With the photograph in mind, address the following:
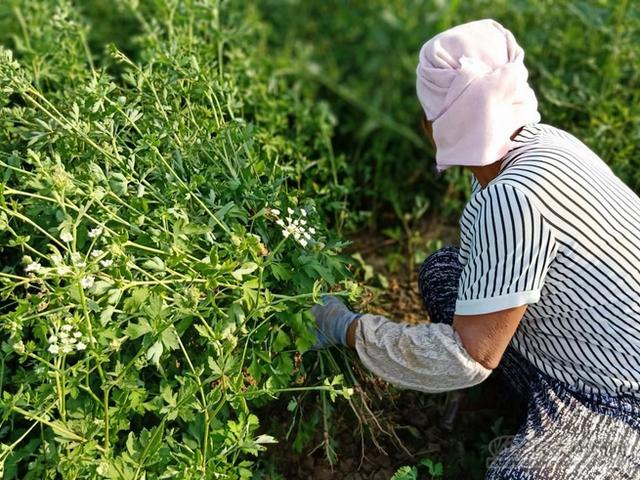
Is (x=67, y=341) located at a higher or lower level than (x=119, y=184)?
lower

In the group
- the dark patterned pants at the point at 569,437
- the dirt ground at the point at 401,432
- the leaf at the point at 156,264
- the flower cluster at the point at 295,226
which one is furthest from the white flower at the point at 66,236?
the dark patterned pants at the point at 569,437

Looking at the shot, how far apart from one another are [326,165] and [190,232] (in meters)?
1.11

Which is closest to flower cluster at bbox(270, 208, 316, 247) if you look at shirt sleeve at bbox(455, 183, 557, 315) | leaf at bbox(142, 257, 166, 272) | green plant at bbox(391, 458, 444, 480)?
leaf at bbox(142, 257, 166, 272)

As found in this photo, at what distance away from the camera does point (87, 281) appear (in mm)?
1686

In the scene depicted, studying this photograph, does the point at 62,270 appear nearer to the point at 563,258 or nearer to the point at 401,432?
the point at 563,258

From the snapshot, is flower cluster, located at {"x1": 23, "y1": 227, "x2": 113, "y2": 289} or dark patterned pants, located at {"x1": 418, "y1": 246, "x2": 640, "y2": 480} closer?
flower cluster, located at {"x1": 23, "y1": 227, "x2": 113, "y2": 289}

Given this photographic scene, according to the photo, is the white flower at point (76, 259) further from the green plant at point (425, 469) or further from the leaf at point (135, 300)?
the green plant at point (425, 469)

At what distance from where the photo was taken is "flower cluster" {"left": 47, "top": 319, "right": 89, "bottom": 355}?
1.67m

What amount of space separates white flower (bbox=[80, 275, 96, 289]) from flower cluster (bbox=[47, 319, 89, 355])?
82mm

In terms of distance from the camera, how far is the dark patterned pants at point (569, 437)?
6.46 ft

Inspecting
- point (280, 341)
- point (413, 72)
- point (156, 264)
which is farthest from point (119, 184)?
point (413, 72)

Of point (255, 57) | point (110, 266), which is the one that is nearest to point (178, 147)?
point (110, 266)

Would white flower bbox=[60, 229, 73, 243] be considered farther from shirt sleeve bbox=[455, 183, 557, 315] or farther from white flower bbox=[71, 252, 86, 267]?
shirt sleeve bbox=[455, 183, 557, 315]

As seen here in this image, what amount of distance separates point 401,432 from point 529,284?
0.69 metres
